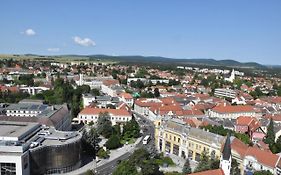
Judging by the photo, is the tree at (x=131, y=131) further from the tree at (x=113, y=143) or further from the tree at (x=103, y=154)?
the tree at (x=103, y=154)

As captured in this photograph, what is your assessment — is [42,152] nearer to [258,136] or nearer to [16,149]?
[16,149]

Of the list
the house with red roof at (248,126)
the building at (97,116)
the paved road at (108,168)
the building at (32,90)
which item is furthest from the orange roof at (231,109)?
the building at (32,90)

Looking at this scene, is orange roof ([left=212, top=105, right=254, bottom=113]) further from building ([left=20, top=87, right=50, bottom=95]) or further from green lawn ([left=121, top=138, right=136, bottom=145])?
building ([left=20, top=87, right=50, bottom=95])

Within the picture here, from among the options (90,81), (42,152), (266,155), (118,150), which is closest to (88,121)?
(118,150)

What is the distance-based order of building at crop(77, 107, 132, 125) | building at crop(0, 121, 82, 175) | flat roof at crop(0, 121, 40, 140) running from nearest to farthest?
building at crop(0, 121, 82, 175), flat roof at crop(0, 121, 40, 140), building at crop(77, 107, 132, 125)

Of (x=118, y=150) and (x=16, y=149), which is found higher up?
(x=16, y=149)

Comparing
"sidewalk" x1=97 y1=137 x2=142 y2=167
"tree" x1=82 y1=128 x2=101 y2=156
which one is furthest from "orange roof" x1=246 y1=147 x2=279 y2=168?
"tree" x1=82 y1=128 x2=101 y2=156
